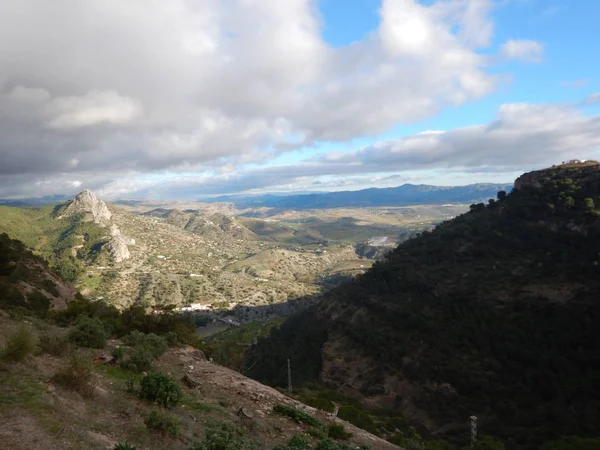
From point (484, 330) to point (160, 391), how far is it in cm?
4634

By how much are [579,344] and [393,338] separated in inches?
880

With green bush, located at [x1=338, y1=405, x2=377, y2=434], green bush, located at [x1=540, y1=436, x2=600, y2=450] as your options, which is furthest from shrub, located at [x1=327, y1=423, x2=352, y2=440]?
green bush, located at [x1=540, y1=436, x2=600, y2=450]

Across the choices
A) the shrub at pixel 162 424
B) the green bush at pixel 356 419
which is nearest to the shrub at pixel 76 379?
the shrub at pixel 162 424

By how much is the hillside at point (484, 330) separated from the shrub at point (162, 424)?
34293mm

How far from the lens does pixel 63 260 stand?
185 metres

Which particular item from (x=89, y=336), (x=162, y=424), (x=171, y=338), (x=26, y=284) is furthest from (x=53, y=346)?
(x=26, y=284)

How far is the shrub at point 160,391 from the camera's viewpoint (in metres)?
11.3

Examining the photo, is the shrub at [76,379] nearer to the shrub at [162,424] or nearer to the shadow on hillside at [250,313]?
the shrub at [162,424]

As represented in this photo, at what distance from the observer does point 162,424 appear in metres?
8.94

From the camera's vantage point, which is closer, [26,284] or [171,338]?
[171,338]

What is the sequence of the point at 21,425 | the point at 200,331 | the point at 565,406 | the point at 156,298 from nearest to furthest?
the point at 21,425, the point at 565,406, the point at 200,331, the point at 156,298

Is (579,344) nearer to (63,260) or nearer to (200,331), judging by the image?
(200,331)

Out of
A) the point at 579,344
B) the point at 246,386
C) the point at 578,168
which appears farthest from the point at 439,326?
the point at 578,168

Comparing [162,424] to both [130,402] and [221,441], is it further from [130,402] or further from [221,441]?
[130,402]
